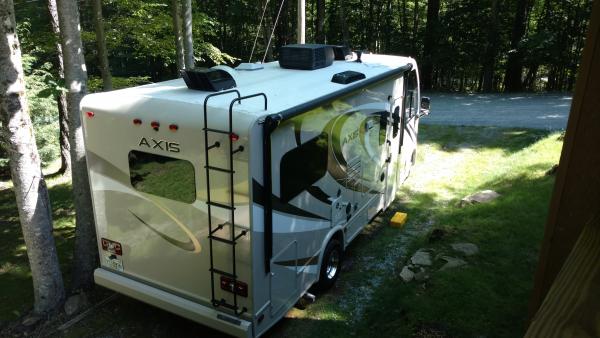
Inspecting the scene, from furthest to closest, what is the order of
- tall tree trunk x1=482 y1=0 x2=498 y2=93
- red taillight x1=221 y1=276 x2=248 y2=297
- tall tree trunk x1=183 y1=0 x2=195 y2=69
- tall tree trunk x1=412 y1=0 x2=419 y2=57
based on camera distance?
tall tree trunk x1=412 y1=0 x2=419 y2=57 → tall tree trunk x1=482 y1=0 x2=498 y2=93 → tall tree trunk x1=183 y1=0 x2=195 y2=69 → red taillight x1=221 y1=276 x2=248 y2=297

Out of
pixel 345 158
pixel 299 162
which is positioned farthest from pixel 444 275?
pixel 299 162

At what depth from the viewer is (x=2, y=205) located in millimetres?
11914

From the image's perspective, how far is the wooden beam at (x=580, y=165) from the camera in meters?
1.53

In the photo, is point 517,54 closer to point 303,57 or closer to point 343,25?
point 343,25

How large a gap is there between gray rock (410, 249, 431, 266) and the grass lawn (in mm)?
105

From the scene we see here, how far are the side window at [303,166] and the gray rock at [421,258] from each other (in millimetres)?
2138

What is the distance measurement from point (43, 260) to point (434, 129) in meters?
11.9

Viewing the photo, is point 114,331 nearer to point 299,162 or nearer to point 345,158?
point 299,162

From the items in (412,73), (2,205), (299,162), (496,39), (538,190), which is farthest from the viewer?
(496,39)

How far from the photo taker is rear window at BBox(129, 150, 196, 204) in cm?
510

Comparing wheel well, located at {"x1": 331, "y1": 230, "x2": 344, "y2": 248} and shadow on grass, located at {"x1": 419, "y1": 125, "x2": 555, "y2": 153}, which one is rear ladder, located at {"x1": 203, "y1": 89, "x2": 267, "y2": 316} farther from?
shadow on grass, located at {"x1": 419, "y1": 125, "x2": 555, "y2": 153}

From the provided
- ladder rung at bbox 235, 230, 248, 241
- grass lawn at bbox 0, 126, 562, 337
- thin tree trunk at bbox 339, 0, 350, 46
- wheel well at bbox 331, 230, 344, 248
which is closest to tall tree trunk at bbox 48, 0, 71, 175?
grass lawn at bbox 0, 126, 562, 337

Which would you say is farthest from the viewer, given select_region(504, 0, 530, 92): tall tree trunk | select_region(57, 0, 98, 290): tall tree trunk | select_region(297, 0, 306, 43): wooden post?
select_region(504, 0, 530, 92): tall tree trunk

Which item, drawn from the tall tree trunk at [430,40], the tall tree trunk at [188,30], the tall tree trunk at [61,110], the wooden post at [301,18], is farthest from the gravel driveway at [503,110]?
the tall tree trunk at [61,110]
